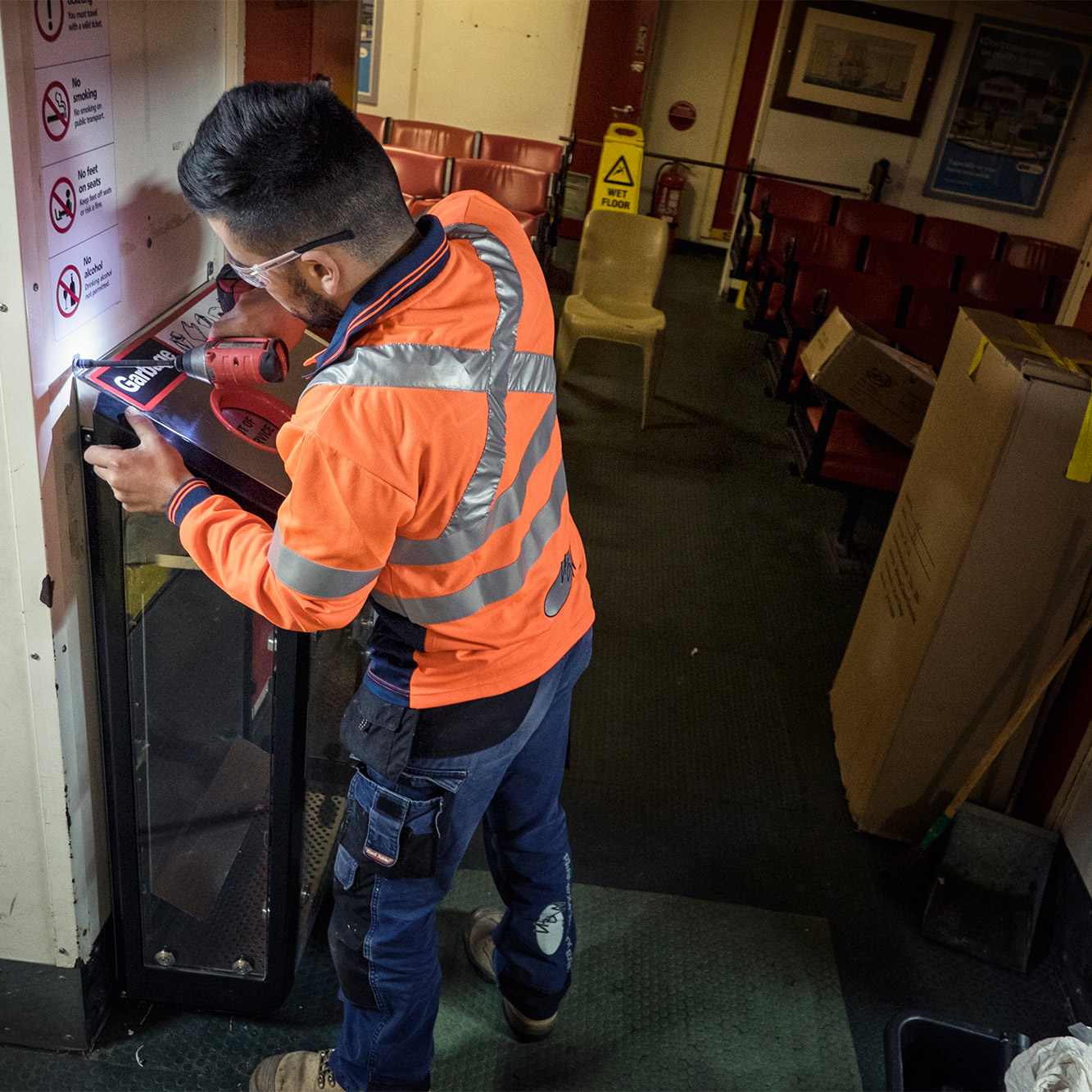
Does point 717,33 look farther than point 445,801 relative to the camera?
Yes

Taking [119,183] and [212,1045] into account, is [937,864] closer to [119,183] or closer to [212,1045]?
[212,1045]

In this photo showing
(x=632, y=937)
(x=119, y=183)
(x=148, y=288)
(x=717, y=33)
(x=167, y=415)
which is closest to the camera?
(x=167, y=415)

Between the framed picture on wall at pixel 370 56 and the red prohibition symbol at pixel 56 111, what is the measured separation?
24.6ft

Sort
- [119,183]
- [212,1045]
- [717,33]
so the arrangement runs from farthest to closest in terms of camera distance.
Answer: [717,33]
[212,1045]
[119,183]

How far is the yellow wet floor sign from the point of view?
720cm

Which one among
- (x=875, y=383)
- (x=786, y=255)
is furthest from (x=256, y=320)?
(x=786, y=255)

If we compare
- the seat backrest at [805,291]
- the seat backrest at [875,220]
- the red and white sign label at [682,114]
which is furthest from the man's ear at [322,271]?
the red and white sign label at [682,114]

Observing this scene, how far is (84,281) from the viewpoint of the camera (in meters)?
1.32

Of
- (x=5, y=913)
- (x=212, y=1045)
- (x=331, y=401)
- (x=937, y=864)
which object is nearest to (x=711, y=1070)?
(x=937, y=864)

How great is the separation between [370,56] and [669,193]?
2.74m

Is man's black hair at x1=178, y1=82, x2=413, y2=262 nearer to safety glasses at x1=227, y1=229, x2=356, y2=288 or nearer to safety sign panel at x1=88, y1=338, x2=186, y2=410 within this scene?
safety glasses at x1=227, y1=229, x2=356, y2=288

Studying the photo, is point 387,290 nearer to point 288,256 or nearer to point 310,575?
point 288,256

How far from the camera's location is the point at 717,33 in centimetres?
798

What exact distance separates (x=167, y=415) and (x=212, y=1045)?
1.21m
